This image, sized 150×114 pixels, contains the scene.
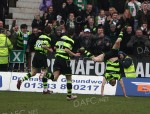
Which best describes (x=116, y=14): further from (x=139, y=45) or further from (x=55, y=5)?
(x=55, y=5)

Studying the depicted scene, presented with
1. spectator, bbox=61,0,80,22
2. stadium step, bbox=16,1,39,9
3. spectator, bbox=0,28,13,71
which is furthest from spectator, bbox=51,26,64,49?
stadium step, bbox=16,1,39,9

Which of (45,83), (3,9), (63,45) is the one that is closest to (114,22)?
(45,83)

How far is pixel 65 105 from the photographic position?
56.2 ft

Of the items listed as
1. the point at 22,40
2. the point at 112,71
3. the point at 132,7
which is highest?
the point at 132,7

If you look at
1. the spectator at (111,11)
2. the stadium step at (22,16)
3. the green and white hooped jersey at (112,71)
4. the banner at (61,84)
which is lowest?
the banner at (61,84)

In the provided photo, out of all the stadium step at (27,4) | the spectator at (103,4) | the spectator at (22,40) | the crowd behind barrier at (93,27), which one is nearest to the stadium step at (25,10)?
the stadium step at (27,4)

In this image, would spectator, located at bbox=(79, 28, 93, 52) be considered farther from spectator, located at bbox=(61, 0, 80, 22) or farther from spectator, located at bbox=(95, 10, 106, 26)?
spectator, located at bbox=(61, 0, 80, 22)

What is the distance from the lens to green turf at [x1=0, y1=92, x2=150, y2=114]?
15586mm

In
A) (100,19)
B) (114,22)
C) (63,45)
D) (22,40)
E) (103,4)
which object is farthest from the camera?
(103,4)

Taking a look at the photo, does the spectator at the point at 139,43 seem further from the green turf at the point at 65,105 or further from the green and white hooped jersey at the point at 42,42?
the green and white hooped jersey at the point at 42,42

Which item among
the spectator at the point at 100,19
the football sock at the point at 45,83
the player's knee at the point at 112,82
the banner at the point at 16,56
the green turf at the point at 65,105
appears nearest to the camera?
the green turf at the point at 65,105

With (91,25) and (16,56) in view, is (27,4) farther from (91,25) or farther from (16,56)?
(91,25)

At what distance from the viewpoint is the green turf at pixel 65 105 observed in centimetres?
1559

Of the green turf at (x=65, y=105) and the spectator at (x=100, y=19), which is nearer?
the green turf at (x=65, y=105)
